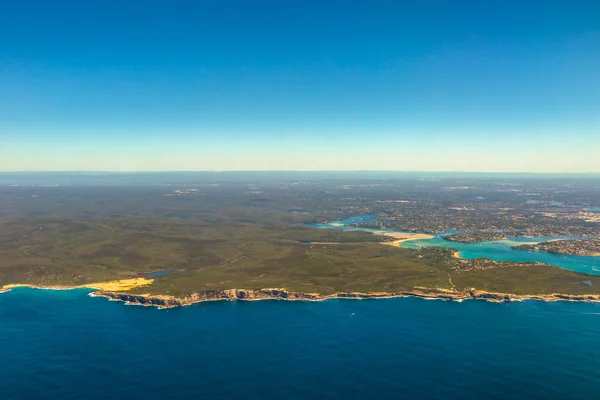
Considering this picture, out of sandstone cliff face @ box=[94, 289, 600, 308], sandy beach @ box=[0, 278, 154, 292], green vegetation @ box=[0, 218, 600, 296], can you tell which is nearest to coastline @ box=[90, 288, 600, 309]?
sandstone cliff face @ box=[94, 289, 600, 308]

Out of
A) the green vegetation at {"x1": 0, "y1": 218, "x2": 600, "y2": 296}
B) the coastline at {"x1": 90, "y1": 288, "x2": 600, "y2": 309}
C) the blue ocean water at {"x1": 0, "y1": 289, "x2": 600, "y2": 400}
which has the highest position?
the green vegetation at {"x1": 0, "y1": 218, "x2": 600, "y2": 296}

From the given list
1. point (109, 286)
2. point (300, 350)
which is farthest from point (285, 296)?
point (109, 286)

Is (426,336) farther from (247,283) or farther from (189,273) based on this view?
(189,273)

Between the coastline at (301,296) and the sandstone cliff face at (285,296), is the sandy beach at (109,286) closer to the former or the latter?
the coastline at (301,296)

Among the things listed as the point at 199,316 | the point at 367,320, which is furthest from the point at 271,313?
the point at 367,320

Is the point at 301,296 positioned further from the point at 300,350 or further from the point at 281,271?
the point at 300,350

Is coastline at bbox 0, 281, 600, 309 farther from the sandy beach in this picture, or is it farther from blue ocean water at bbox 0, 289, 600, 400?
blue ocean water at bbox 0, 289, 600, 400
